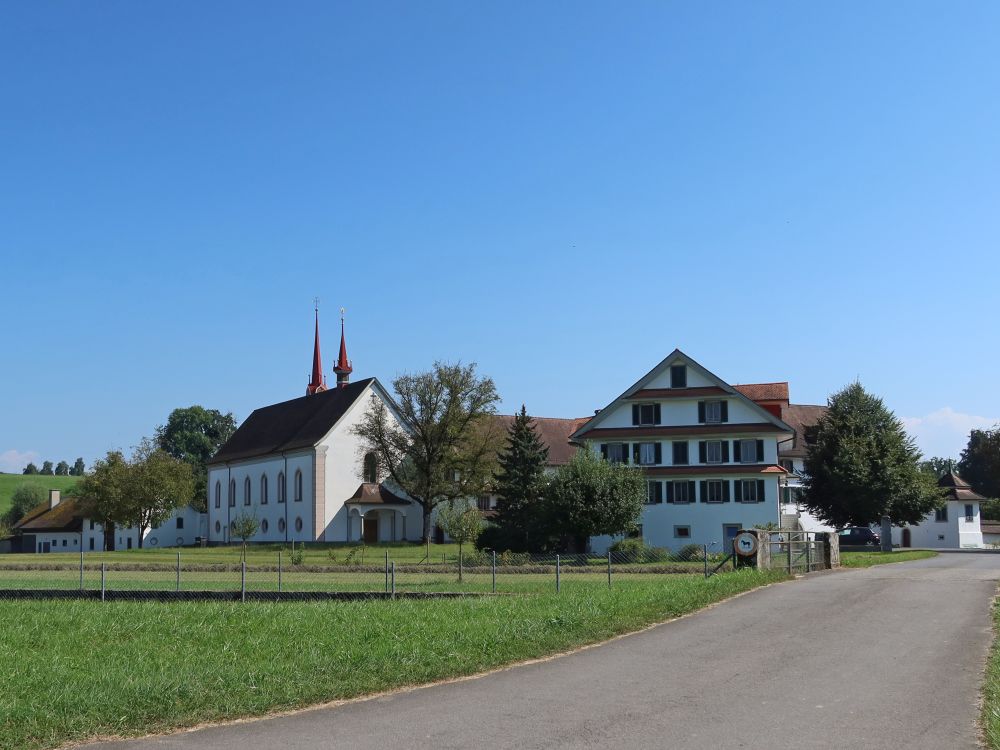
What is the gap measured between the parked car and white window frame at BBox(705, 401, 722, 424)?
13730 millimetres

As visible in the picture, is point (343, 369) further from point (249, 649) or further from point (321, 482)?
point (249, 649)

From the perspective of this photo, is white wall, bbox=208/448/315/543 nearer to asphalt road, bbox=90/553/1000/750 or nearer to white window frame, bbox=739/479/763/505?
white window frame, bbox=739/479/763/505

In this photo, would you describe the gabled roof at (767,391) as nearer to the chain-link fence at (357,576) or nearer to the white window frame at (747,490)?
the white window frame at (747,490)

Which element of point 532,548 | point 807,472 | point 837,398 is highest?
point 837,398

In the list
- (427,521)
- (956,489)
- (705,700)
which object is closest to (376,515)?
(427,521)

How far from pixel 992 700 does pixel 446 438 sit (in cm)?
6529

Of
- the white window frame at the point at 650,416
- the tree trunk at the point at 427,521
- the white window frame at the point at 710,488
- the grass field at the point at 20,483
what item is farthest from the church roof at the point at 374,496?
the grass field at the point at 20,483

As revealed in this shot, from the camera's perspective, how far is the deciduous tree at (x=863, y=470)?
58938mm

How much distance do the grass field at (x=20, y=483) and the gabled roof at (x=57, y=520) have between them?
40441 mm

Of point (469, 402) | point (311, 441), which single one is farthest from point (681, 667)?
point (311, 441)

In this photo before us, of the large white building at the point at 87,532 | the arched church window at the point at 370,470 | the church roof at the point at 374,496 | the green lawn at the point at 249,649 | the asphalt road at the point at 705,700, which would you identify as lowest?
the large white building at the point at 87,532

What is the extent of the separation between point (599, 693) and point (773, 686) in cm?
191

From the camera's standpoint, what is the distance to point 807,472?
63.2 m

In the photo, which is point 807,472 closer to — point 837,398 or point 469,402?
point 837,398
